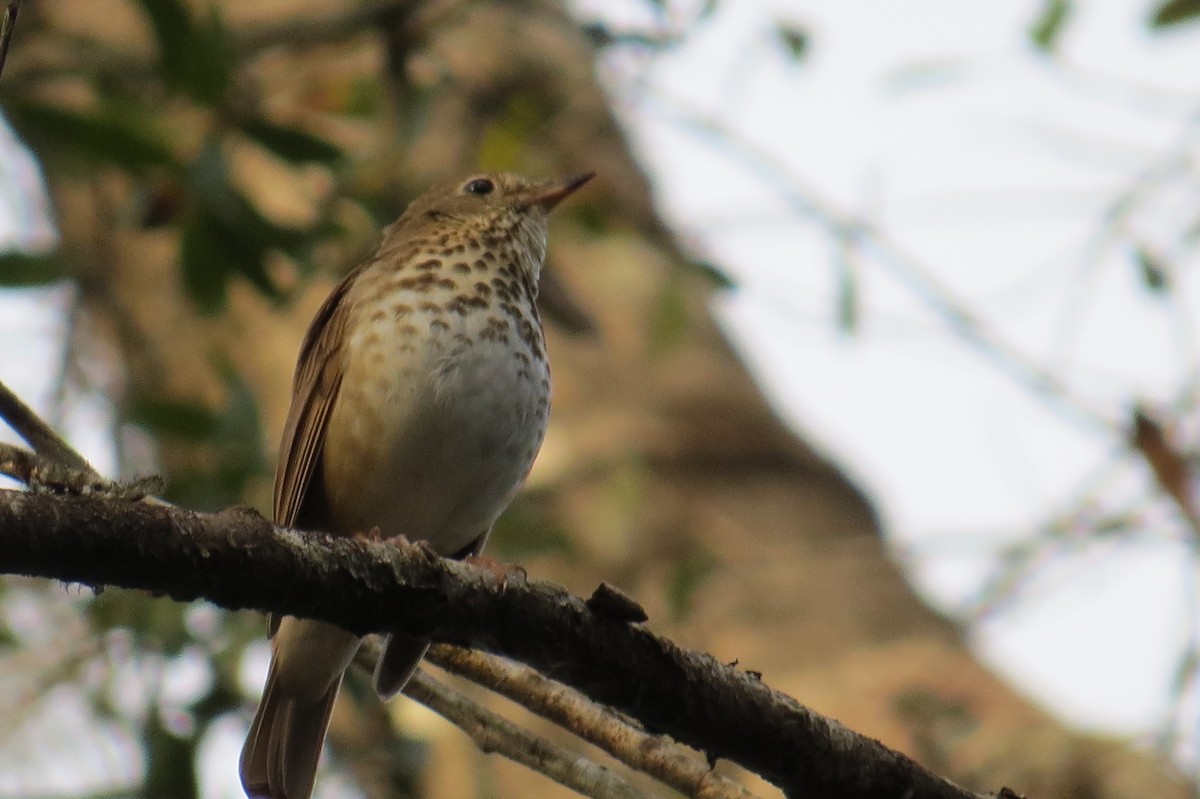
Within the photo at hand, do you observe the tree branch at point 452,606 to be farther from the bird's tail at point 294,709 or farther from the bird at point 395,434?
the bird's tail at point 294,709

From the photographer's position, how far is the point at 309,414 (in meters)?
4.27

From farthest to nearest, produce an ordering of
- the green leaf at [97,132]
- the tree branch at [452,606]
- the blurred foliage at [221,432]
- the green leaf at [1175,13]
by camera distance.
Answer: the blurred foliage at [221,432], the green leaf at [1175,13], the green leaf at [97,132], the tree branch at [452,606]

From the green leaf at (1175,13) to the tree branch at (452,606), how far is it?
3341 mm

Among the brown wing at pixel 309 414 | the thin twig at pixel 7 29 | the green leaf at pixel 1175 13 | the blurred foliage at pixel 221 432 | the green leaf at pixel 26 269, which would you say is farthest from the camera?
the blurred foliage at pixel 221 432

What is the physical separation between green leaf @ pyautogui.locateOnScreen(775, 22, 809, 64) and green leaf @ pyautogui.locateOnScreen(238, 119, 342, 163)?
194 cm

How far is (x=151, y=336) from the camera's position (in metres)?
7.41

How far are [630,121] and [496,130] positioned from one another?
796mm

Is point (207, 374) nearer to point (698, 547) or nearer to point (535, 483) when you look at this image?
point (535, 483)

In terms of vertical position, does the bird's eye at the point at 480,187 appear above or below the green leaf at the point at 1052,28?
below

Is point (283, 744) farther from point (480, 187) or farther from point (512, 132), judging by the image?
point (512, 132)

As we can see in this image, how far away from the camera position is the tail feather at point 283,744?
4047mm

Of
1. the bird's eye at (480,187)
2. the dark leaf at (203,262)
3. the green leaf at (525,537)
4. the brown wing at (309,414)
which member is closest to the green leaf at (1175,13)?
the bird's eye at (480,187)

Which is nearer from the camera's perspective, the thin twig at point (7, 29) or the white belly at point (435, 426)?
the thin twig at point (7, 29)

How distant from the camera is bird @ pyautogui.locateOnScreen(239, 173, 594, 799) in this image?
13.3 ft
